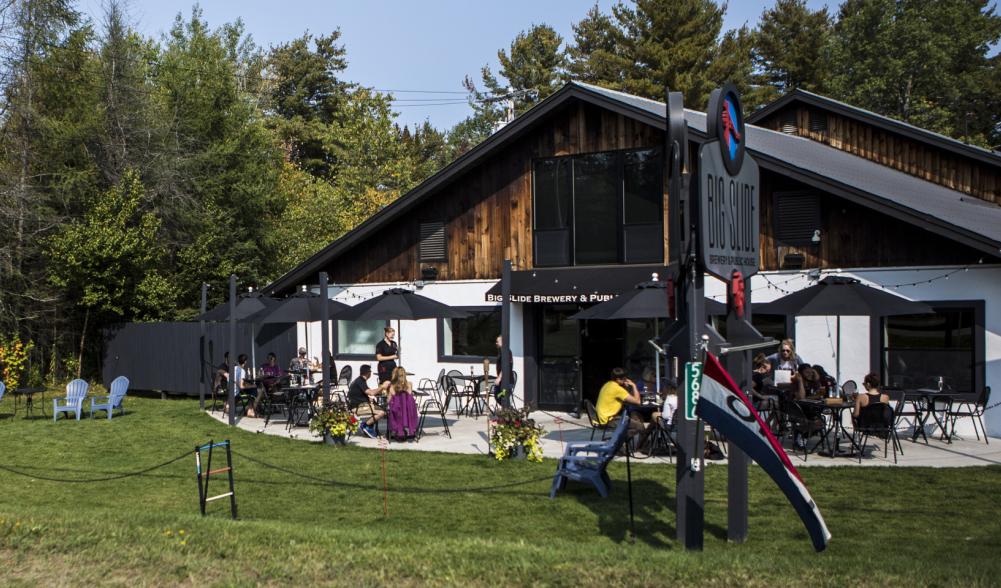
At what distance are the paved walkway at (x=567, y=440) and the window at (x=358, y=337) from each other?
3423 mm

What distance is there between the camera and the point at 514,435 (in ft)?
39.6

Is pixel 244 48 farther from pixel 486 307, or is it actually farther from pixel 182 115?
pixel 486 307

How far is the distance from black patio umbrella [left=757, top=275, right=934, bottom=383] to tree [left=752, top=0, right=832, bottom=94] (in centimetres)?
3471

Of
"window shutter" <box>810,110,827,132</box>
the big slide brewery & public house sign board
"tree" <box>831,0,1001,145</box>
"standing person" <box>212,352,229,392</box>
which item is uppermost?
"tree" <box>831,0,1001,145</box>

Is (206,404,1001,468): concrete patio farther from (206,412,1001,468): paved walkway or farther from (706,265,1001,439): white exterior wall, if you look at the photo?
(706,265,1001,439): white exterior wall

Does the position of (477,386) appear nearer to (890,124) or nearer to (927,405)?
(927,405)

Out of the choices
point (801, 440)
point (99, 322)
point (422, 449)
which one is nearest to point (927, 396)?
point (801, 440)

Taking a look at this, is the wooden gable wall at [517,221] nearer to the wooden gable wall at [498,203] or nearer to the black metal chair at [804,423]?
the wooden gable wall at [498,203]

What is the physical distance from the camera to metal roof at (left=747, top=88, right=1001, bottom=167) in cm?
1933

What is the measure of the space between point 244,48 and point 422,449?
108 ft

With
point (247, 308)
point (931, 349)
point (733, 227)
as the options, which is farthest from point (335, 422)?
point (931, 349)

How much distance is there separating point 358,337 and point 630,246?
703cm

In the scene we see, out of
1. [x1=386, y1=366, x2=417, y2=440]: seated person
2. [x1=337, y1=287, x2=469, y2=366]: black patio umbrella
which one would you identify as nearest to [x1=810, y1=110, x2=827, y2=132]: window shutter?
[x1=337, y1=287, x2=469, y2=366]: black patio umbrella

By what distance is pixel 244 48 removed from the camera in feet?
135
